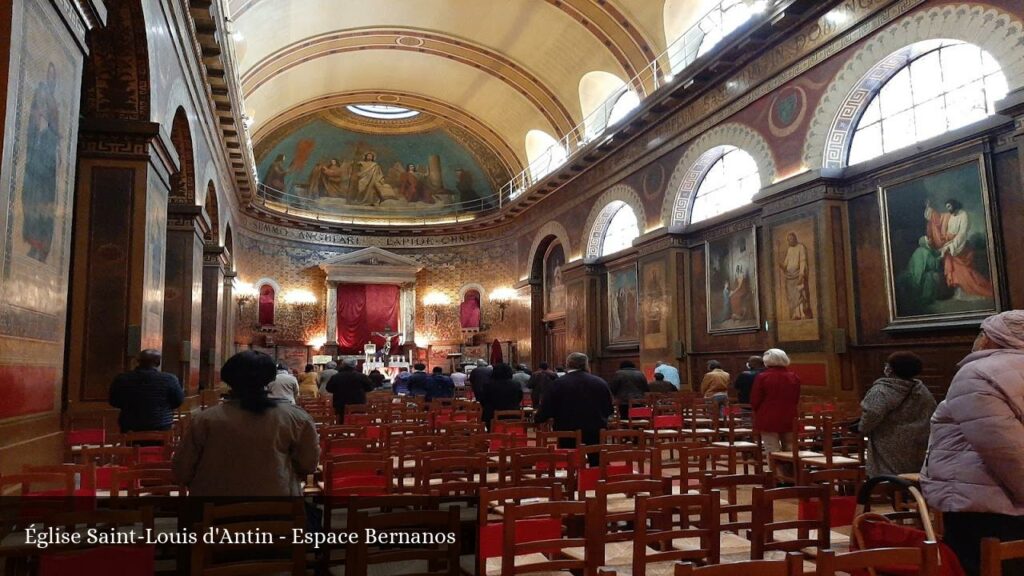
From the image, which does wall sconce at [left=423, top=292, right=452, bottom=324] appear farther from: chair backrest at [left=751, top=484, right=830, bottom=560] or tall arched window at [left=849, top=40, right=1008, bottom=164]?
chair backrest at [left=751, top=484, right=830, bottom=560]

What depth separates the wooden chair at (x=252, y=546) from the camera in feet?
10.0

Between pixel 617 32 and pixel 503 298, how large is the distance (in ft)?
39.7

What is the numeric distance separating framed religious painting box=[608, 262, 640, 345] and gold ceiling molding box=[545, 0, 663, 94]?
4.93m

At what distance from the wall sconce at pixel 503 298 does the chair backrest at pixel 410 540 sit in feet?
79.0

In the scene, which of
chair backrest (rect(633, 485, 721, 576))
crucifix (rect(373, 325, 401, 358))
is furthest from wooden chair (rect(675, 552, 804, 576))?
crucifix (rect(373, 325, 401, 358))

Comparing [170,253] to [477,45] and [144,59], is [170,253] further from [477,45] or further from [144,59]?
[477,45]

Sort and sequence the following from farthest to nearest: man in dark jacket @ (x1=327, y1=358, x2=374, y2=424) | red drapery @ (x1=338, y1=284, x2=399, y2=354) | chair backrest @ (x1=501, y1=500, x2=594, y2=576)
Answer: red drapery @ (x1=338, y1=284, x2=399, y2=354) < man in dark jacket @ (x1=327, y1=358, x2=374, y2=424) < chair backrest @ (x1=501, y1=500, x2=594, y2=576)

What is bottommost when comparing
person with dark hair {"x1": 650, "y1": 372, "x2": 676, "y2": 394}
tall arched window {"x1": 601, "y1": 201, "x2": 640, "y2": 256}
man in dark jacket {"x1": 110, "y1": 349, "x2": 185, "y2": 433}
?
person with dark hair {"x1": 650, "y1": 372, "x2": 676, "y2": 394}

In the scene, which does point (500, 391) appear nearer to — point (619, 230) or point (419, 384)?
point (419, 384)

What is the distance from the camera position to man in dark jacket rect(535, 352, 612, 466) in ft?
24.2

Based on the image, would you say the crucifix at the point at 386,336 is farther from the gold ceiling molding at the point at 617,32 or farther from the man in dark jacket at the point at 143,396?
the man in dark jacket at the point at 143,396

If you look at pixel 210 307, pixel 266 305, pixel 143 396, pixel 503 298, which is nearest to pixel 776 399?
pixel 143 396

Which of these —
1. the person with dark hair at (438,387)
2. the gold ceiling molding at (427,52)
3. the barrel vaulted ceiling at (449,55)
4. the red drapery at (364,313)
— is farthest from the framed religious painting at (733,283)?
the red drapery at (364,313)

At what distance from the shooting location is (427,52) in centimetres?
2392
